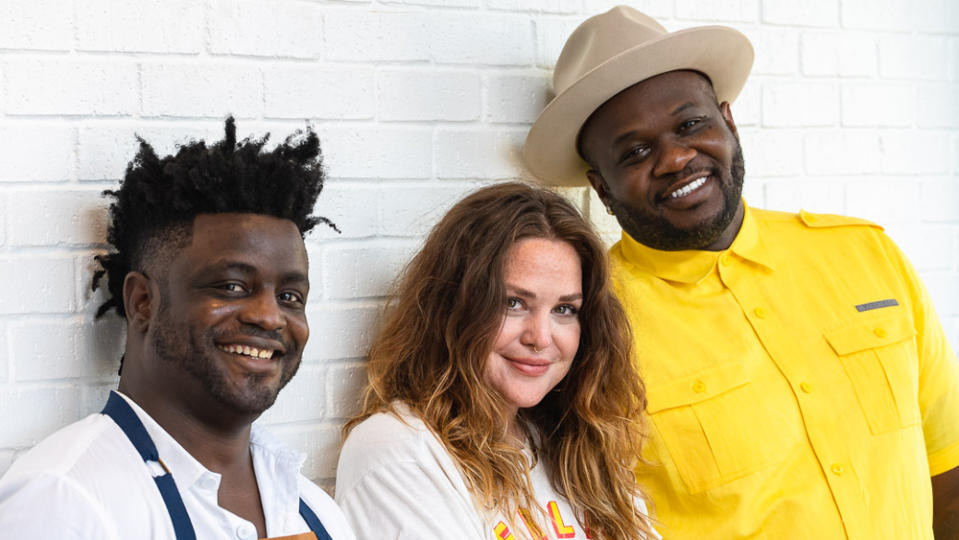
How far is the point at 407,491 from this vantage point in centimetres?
193

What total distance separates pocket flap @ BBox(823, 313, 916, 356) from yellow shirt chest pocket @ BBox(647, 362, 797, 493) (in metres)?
0.24

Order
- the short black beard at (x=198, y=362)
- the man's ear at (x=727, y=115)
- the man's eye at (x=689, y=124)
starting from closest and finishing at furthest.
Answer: the short black beard at (x=198, y=362) → the man's eye at (x=689, y=124) → the man's ear at (x=727, y=115)

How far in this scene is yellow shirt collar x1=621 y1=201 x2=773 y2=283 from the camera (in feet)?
7.99

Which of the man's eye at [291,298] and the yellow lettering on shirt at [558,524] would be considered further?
the yellow lettering on shirt at [558,524]

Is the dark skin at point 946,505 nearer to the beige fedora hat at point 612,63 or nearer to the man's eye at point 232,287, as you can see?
the beige fedora hat at point 612,63

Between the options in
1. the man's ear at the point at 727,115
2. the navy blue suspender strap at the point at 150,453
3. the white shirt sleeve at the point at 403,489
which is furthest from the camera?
the man's ear at the point at 727,115

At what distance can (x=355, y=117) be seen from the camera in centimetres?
227

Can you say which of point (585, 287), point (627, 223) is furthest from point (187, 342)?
point (627, 223)

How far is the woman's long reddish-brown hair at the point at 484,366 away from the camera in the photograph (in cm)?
208

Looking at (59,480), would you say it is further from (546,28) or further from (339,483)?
(546,28)

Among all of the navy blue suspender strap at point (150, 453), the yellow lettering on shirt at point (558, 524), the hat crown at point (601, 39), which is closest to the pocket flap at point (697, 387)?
the yellow lettering on shirt at point (558, 524)

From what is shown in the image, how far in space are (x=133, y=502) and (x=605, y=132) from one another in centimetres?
141

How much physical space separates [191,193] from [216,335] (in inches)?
10.1

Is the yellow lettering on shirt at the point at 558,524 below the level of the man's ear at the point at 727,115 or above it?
below
